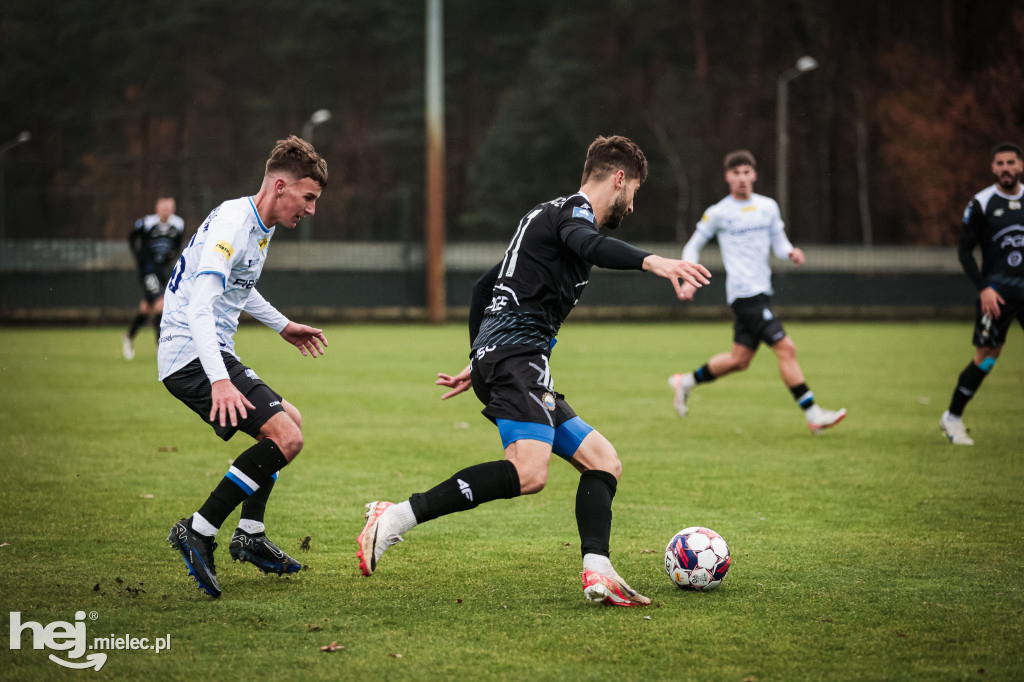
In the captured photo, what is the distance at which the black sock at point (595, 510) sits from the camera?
468 cm

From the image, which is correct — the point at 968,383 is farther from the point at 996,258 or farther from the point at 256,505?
the point at 256,505

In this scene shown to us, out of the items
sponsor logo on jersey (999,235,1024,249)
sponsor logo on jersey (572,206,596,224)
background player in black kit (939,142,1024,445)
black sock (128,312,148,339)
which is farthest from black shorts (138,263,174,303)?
sponsor logo on jersey (572,206,596,224)

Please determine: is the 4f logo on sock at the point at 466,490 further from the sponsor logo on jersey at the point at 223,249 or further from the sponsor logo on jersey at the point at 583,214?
the sponsor logo on jersey at the point at 223,249

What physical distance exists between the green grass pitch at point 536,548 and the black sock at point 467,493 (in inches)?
16.1

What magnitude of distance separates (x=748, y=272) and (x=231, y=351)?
598cm

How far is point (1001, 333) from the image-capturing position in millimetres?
8961

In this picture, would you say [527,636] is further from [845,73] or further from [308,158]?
[845,73]

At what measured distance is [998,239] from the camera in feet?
29.3

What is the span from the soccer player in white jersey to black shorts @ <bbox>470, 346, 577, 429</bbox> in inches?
36.2

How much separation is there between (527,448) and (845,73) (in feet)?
141

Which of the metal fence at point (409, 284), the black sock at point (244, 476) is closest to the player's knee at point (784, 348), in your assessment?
the black sock at point (244, 476)

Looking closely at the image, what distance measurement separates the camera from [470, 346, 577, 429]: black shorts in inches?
182

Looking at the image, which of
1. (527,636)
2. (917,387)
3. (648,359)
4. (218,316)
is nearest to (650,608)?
(527,636)

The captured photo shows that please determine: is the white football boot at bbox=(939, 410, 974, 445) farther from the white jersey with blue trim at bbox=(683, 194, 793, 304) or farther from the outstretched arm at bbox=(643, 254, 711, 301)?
the outstretched arm at bbox=(643, 254, 711, 301)
